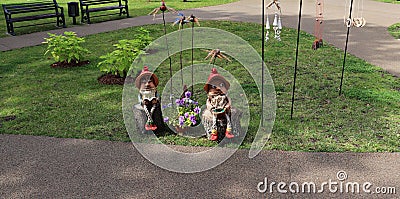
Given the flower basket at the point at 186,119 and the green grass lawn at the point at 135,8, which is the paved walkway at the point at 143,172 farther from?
the green grass lawn at the point at 135,8

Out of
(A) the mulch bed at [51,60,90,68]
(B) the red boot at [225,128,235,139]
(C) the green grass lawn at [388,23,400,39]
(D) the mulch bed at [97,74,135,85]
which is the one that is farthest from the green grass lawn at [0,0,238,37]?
(B) the red boot at [225,128,235,139]

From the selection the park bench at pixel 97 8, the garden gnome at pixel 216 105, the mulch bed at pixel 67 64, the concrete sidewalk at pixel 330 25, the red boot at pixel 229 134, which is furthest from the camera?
the park bench at pixel 97 8

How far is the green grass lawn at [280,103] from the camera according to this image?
4637mm

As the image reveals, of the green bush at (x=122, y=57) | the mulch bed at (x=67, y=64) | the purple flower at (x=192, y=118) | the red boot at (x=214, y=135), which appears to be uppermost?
the green bush at (x=122, y=57)

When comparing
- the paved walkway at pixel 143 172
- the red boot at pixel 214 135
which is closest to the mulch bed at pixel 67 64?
the paved walkway at pixel 143 172

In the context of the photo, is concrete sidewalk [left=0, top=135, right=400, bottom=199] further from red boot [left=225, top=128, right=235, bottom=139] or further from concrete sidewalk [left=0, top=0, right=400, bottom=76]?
concrete sidewalk [left=0, top=0, right=400, bottom=76]

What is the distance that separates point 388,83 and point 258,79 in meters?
2.10

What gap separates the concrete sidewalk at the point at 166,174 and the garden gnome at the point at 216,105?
390 millimetres

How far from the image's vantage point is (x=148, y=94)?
458 cm

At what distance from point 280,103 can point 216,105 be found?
1.69 m

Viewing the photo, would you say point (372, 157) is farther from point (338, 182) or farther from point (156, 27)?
point (156, 27)

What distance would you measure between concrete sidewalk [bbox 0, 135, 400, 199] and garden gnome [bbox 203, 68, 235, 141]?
1.28 ft

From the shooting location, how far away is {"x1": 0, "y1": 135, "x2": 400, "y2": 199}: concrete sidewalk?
3643 mm

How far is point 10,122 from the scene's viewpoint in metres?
5.21
